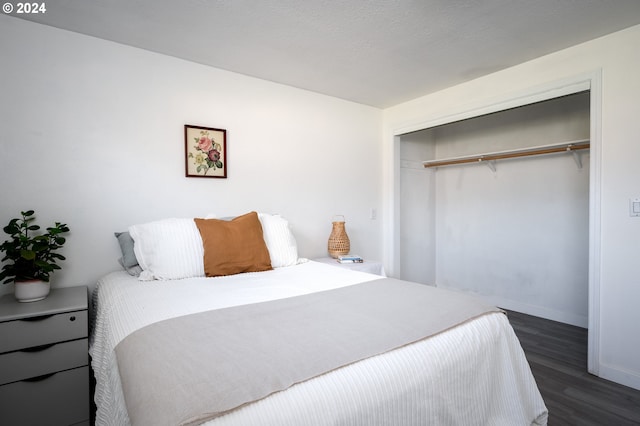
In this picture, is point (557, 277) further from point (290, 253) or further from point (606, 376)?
point (290, 253)

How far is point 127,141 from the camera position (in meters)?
2.33

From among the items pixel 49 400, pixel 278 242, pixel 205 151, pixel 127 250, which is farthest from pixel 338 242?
pixel 49 400

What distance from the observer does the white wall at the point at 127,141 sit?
2.03 metres

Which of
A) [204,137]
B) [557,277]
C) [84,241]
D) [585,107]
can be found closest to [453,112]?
[585,107]

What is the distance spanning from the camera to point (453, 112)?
10.3ft

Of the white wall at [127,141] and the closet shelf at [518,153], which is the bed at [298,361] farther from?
the closet shelf at [518,153]

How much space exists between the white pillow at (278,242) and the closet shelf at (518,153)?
95.7 inches

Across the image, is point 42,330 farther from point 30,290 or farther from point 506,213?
point 506,213

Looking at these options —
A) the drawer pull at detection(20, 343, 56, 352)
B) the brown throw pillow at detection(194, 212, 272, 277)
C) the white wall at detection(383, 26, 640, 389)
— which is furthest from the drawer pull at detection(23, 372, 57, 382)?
the white wall at detection(383, 26, 640, 389)

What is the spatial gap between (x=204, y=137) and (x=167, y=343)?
6.56 ft

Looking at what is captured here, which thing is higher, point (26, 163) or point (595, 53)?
point (595, 53)

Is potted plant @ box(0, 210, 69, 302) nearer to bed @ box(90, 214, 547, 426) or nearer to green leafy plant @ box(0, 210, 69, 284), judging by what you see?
green leafy plant @ box(0, 210, 69, 284)

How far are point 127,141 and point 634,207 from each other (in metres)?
3.53

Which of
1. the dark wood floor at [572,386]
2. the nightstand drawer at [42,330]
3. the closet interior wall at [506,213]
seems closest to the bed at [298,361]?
the nightstand drawer at [42,330]
